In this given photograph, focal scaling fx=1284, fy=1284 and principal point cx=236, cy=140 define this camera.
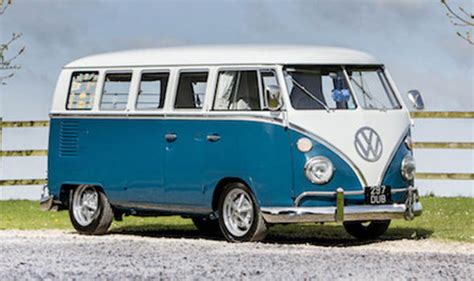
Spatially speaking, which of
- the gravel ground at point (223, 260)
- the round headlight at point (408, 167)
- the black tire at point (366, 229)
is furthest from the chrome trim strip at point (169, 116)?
the black tire at point (366, 229)

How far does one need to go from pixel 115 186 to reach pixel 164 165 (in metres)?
1.08

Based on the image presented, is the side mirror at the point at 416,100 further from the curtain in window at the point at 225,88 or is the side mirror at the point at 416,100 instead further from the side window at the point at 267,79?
the curtain in window at the point at 225,88

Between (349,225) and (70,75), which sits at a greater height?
(70,75)

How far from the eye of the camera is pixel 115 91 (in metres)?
18.2

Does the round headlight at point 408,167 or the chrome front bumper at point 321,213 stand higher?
the round headlight at point 408,167

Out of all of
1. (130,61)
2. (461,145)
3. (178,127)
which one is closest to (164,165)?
(178,127)

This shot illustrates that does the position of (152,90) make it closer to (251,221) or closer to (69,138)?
(69,138)

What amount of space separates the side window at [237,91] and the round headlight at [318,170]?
3.25 ft

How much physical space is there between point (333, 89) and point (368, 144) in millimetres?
865

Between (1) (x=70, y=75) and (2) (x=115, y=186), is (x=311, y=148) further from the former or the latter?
(1) (x=70, y=75)

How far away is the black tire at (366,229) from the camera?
1748cm

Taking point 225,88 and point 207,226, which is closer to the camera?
point 225,88

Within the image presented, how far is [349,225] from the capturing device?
17672mm

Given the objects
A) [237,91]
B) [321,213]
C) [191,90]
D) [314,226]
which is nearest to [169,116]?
[191,90]
